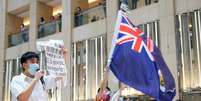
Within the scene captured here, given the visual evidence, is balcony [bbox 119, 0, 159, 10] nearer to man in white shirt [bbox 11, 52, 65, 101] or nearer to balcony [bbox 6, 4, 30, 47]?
balcony [bbox 6, 4, 30, 47]

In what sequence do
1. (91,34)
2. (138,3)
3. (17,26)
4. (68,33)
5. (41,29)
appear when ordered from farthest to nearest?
(17,26)
(41,29)
(68,33)
(91,34)
(138,3)

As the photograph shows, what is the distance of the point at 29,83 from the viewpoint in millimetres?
4688

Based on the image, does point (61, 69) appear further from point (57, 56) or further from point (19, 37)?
point (19, 37)

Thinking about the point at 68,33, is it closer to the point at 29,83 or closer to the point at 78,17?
the point at 78,17

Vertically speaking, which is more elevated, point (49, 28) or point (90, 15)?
point (90, 15)

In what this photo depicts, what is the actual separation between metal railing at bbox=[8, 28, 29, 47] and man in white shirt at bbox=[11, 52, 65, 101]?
18007 millimetres

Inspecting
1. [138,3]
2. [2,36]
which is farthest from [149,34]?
[2,36]

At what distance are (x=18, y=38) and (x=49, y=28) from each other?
114 inches

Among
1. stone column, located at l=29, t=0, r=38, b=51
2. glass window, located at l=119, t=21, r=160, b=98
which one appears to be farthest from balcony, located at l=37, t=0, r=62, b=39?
glass window, located at l=119, t=21, r=160, b=98

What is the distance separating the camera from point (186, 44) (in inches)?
577

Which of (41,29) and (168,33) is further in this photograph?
(41,29)

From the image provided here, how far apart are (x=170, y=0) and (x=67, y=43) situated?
6051 millimetres

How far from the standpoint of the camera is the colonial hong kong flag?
267 inches

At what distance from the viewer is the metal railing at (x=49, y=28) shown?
811 inches
